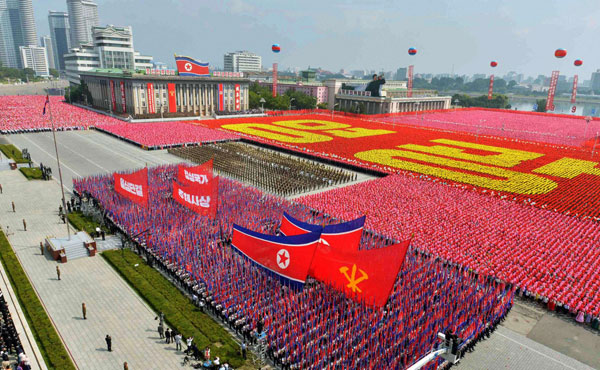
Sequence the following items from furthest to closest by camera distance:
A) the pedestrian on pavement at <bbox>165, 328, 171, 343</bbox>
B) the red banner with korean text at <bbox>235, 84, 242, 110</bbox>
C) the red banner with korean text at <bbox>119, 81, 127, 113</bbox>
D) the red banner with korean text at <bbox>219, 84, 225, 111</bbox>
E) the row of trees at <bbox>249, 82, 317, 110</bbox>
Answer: the row of trees at <bbox>249, 82, 317, 110</bbox> < the red banner with korean text at <bbox>235, 84, 242, 110</bbox> < the red banner with korean text at <bbox>219, 84, 225, 111</bbox> < the red banner with korean text at <bbox>119, 81, 127, 113</bbox> < the pedestrian on pavement at <bbox>165, 328, 171, 343</bbox>

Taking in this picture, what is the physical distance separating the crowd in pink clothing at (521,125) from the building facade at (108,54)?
319ft

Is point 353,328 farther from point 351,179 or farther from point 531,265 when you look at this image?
point 351,179

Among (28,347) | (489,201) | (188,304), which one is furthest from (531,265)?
(28,347)

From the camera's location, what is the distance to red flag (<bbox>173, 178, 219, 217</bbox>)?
27328 millimetres

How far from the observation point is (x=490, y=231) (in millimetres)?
28062

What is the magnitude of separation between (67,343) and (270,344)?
8618 mm

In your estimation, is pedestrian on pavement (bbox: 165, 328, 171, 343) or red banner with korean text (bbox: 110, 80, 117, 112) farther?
red banner with korean text (bbox: 110, 80, 117, 112)

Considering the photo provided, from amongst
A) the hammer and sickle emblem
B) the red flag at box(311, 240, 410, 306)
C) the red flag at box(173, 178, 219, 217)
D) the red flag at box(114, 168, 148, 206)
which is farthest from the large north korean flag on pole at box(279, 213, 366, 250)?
the red flag at box(114, 168, 148, 206)

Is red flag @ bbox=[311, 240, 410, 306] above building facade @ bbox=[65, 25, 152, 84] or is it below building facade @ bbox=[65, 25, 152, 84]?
below

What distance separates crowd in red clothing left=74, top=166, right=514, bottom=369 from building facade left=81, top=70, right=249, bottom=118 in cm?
6957

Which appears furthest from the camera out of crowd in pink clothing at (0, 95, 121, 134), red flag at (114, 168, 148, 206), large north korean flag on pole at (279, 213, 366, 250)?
crowd in pink clothing at (0, 95, 121, 134)

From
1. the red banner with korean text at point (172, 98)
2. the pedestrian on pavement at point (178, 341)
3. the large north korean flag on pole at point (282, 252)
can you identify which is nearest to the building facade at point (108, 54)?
the red banner with korean text at point (172, 98)

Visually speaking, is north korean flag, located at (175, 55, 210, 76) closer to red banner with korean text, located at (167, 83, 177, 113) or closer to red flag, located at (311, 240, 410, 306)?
red banner with korean text, located at (167, 83, 177, 113)

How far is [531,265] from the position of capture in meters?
23.0
